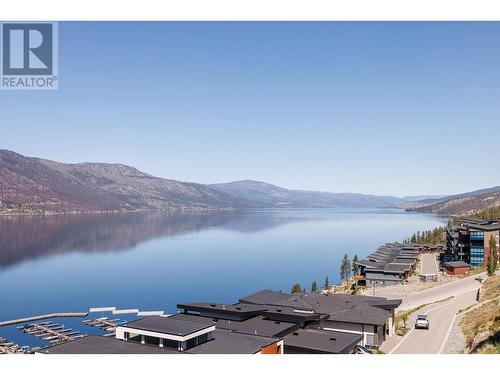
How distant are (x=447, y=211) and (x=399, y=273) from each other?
128138mm

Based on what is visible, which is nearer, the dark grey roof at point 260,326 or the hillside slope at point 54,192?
the dark grey roof at point 260,326

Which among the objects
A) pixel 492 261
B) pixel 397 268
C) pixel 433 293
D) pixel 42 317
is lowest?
pixel 42 317

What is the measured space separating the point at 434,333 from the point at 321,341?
5.17 m

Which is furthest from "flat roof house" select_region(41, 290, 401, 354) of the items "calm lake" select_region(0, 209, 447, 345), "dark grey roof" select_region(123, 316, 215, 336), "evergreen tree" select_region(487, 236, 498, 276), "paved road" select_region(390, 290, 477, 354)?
"calm lake" select_region(0, 209, 447, 345)

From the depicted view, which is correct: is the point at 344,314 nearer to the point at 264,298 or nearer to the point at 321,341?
the point at 321,341

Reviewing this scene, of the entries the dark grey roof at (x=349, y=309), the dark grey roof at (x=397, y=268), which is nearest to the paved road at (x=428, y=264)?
the dark grey roof at (x=397, y=268)

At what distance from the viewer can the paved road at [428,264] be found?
3205cm

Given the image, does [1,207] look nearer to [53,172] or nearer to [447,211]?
[53,172]

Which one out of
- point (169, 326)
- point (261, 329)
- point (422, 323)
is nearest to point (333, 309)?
point (422, 323)

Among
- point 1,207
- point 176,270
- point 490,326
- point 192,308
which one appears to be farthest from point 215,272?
point 1,207

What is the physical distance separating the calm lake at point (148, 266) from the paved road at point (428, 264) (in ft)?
23.2

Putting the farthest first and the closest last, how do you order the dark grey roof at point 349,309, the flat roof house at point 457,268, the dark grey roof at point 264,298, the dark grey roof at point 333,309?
the flat roof house at point 457,268
the dark grey roof at point 264,298
the dark grey roof at point 349,309
the dark grey roof at point 333,309

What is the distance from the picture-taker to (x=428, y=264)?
35.6 metres

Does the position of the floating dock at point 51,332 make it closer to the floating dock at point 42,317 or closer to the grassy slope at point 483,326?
the floating dock at point 42,317
